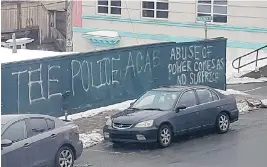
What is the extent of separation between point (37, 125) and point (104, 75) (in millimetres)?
9527

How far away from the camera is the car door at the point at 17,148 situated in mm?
12669

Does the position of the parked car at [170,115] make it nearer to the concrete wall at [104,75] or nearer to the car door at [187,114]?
the car door at [187,114]

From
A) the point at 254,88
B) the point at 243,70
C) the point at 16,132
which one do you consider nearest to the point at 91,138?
the point at 16,132

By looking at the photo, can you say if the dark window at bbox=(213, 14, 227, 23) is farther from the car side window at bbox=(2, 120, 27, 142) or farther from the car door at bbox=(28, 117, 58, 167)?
the car side window at bbox=(2, 120, 27, 142)

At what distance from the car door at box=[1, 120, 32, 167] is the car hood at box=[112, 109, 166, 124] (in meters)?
3.88

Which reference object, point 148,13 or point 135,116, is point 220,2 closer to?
point 148,13

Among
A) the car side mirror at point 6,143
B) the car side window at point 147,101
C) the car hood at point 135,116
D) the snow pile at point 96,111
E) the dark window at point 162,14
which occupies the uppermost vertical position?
the dark window at point 162,14

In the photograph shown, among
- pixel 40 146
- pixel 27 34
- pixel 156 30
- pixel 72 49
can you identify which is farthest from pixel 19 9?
pixel 40 146

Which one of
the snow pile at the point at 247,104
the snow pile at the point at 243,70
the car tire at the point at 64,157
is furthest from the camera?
the snow pile at the point at 243,70

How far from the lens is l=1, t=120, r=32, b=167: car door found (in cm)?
1267

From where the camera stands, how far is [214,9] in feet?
121

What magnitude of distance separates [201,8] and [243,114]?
15.9 m

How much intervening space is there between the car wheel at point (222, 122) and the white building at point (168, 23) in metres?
16.4

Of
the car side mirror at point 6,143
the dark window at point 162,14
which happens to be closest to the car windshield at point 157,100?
the car side mirror at point 6,143
